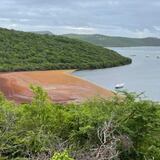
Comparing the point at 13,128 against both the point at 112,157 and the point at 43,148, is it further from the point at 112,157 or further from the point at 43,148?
the point at 112,157

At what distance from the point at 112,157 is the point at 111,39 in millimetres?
167749

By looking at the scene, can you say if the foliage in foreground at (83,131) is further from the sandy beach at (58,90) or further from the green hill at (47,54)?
the green hill at (47,54)

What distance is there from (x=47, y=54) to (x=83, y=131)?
183 feet

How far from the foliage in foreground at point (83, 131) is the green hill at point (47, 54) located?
127 feet

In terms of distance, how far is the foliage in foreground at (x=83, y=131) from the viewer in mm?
6488

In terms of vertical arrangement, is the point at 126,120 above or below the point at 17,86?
above

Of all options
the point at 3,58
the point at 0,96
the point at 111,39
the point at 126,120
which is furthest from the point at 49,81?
the point at 111,39

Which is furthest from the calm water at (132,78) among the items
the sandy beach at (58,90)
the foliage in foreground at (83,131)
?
the foliage in foreground at (83,131)

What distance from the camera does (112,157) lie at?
5762 mm

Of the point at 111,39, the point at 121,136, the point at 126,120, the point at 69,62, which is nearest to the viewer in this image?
the point at 121,136

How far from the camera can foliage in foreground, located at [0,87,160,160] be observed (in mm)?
6488

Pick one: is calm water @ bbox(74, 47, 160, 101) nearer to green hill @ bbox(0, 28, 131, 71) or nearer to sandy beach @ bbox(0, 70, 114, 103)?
sandy beach @ bbox(0, 70, 114, 103)

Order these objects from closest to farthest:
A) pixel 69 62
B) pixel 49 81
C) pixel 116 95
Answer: pixel 116 95
pixel 49 81
pixel 69 62

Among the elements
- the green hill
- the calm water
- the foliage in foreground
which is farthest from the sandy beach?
the foliage in foreground
